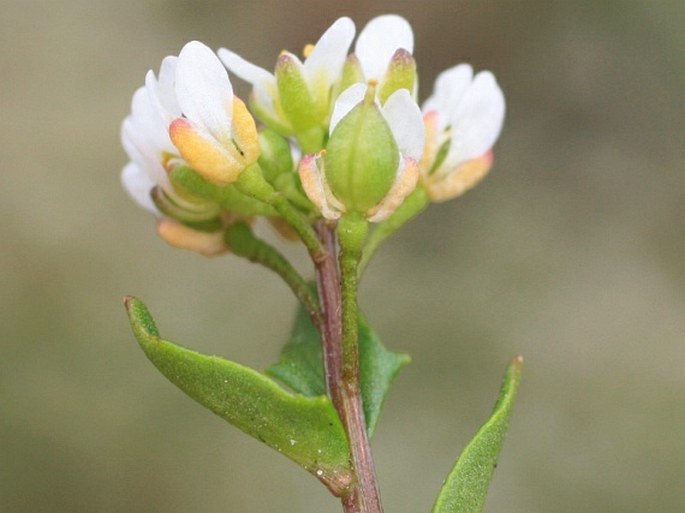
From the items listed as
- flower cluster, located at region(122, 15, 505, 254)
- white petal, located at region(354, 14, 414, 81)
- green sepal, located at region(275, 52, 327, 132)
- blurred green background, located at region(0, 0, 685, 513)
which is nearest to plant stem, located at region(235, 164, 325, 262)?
flower cluster, located at region(122, 15, 505, 254)

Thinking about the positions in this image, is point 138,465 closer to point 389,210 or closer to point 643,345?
point 643,345

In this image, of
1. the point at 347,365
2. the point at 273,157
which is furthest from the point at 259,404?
the point at 273,157

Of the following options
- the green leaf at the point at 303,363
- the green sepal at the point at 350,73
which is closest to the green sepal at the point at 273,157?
the green sepal at the point at 350,73

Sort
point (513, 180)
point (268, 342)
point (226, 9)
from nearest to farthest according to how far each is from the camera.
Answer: point (268, 342)
point (513, 180)
point (226, 9)

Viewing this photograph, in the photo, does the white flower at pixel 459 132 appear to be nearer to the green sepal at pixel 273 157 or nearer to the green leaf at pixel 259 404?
the green sepal at pixel 273 157

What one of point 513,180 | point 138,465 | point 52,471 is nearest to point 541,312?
point 513,180

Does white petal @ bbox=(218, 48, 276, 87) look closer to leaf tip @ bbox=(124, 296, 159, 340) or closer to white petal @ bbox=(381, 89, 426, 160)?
white petal @ bbox=(381, 89, 426, 160)

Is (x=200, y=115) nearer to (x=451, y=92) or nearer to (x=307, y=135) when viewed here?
(x=307, y=135)
